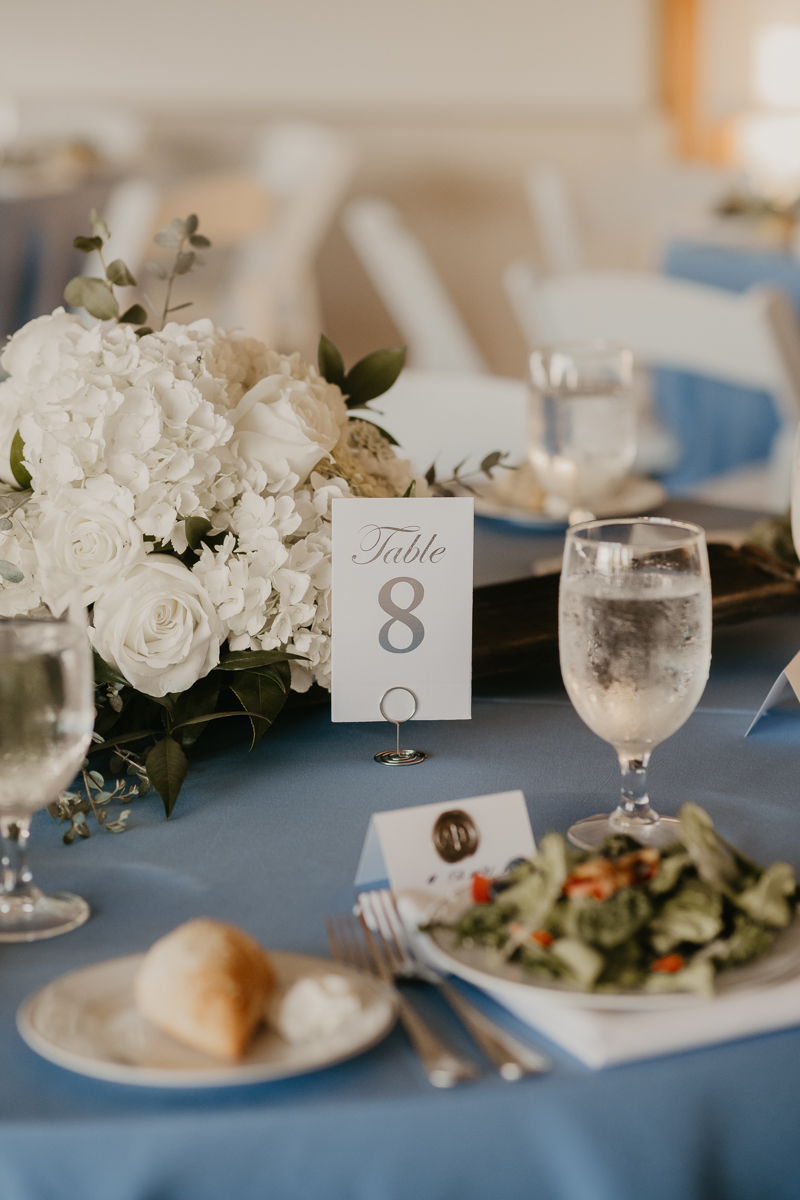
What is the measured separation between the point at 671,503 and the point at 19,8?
598 centimetres

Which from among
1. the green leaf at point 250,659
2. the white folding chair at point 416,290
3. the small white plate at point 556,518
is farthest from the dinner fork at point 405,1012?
the white folding chair at point 416,290

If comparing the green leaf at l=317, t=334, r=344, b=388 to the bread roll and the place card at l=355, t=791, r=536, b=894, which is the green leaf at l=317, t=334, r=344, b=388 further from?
the bread roll

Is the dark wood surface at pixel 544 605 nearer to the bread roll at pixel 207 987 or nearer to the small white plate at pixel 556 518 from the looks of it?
the small white plate at pixel 556 518

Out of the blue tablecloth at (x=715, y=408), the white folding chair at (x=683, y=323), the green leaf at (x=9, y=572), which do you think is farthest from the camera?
the blue tablecloth at (x=715, y=408)

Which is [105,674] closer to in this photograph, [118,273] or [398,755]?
[398,755]

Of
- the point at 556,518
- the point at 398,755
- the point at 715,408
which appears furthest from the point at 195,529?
the point at 715,408

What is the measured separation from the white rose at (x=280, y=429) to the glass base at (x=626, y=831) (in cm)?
34

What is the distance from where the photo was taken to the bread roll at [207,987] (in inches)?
23.3

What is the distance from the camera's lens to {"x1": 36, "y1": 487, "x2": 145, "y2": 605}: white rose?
92 centimetres

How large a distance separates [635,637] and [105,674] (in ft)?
1.30

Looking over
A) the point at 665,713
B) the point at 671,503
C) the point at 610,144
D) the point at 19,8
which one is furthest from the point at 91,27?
the point at 665,713

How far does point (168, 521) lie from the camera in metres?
0.93

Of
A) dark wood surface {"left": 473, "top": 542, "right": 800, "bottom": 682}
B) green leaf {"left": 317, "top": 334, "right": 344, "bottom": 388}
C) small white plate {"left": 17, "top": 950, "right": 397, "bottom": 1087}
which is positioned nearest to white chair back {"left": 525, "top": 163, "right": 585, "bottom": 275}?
dark wood surface {"left": 473, "top": 542, "right": 800, "bottom": 682}

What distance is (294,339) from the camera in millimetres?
6316
